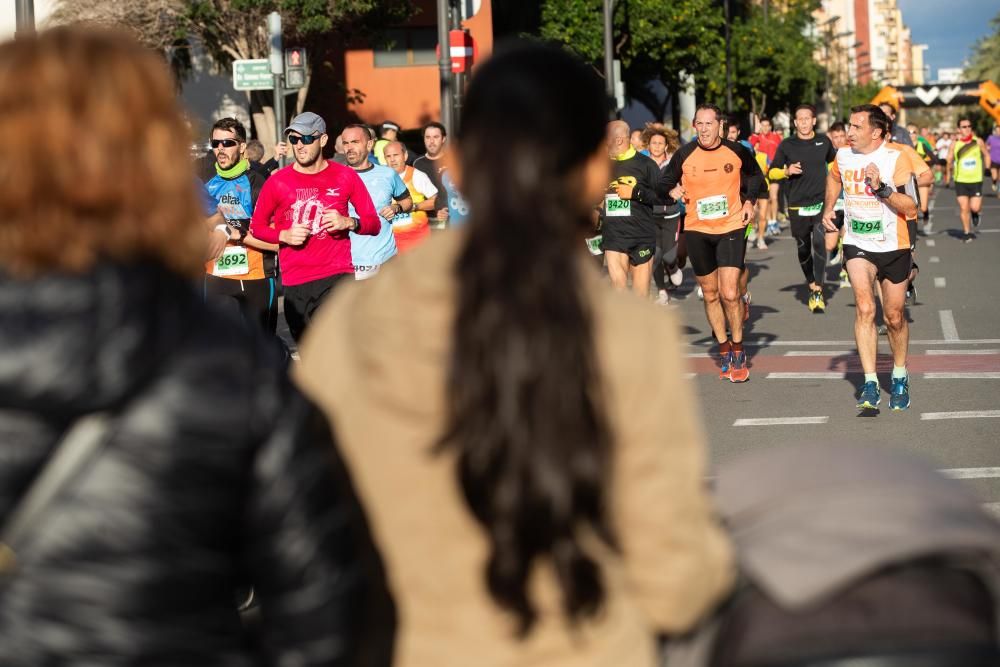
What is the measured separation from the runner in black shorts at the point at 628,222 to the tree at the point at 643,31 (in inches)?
1253

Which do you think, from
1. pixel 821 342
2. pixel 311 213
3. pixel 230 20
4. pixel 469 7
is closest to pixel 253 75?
pixel 469 7

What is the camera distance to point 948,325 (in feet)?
49.1

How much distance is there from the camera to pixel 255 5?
35.2 meters

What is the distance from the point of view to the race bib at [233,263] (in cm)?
1003

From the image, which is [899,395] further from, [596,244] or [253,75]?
[253,75]

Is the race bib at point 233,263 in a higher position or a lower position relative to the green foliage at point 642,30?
lower

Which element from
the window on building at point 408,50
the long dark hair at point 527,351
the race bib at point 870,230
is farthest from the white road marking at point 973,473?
the window on building at point 408,50

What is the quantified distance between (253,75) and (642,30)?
30.2 m

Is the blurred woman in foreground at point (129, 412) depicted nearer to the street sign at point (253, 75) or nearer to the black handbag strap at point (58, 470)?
the black handbag strap at point (58, 470)

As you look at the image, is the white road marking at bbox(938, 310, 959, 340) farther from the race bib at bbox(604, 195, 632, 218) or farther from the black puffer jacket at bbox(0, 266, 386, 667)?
the black puffer jacket at bbox(0, 266, 386, 667)

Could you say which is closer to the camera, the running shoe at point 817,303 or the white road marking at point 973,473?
the white road marking at point 973,473

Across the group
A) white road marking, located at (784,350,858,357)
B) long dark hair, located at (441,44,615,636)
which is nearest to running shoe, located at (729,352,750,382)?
white road marking, located at (784,350,858,357)

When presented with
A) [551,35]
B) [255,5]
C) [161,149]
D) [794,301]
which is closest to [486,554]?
[161,149]

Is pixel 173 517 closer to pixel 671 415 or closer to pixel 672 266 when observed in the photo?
pixel 671 415
